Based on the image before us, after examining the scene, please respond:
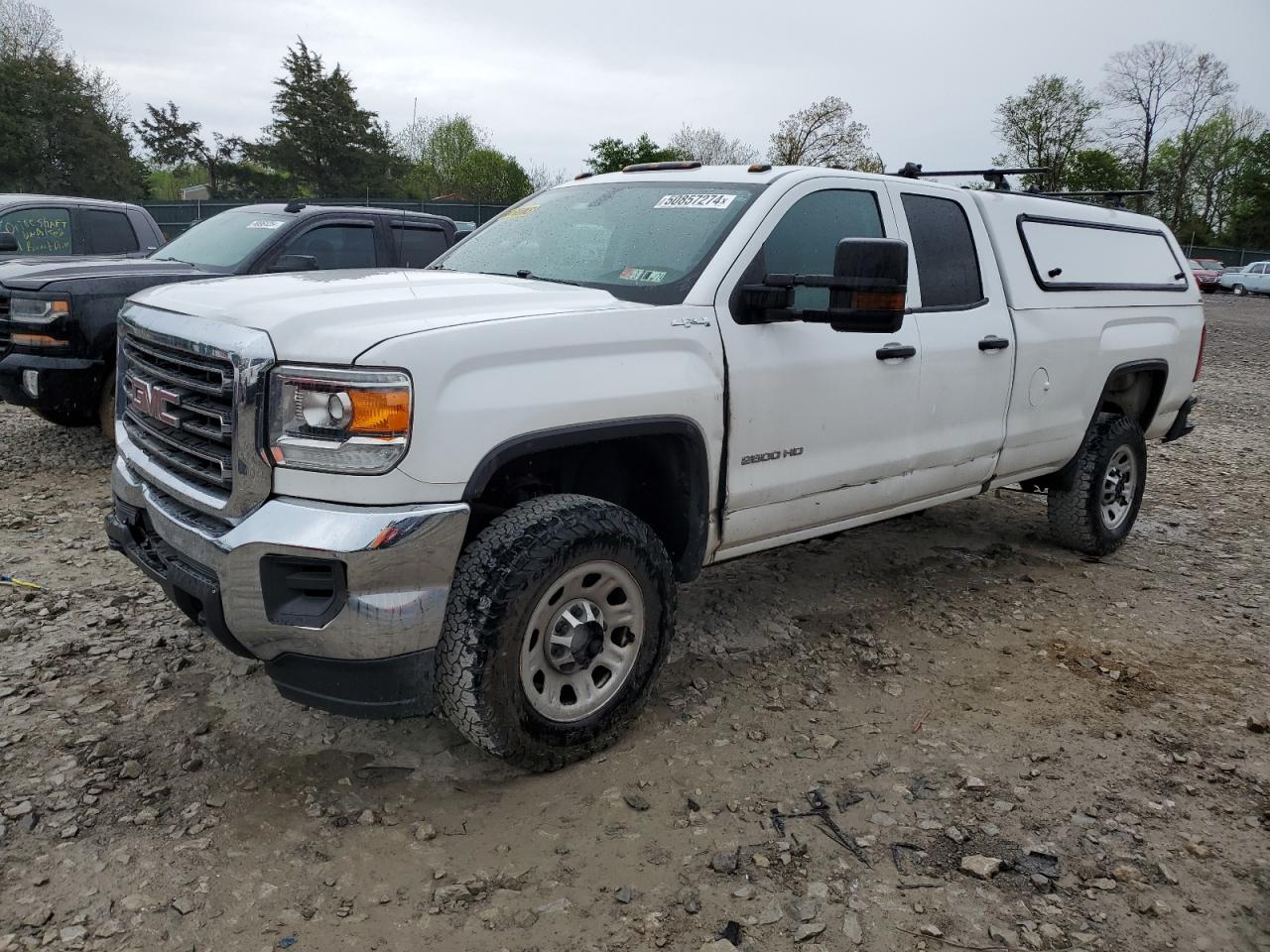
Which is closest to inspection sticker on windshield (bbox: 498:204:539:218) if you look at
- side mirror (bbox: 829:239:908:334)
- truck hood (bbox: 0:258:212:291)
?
side mirror (bbox: 829:239:908:334)

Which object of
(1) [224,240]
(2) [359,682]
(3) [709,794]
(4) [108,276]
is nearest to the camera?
(2) [359,682]

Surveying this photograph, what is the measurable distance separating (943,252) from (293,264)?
166 inches

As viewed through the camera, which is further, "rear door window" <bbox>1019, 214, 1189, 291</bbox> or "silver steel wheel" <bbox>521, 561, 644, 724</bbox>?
"rear door window" <bbox>1019, 214, 1189, 291</bbox>

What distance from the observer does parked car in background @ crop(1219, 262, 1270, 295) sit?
1503 inches

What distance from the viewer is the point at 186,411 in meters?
2.93

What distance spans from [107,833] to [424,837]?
0.89m

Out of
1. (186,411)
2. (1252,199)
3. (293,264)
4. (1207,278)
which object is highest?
(1252,199)

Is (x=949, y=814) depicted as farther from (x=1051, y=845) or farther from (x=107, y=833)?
(x=107, y=833)

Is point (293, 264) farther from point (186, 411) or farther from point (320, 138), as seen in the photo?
point (320, 138)

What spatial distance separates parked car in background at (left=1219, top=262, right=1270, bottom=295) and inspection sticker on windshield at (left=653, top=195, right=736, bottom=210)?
42911 mm

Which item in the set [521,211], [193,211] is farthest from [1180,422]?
[193,211]

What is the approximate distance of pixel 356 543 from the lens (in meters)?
2.50

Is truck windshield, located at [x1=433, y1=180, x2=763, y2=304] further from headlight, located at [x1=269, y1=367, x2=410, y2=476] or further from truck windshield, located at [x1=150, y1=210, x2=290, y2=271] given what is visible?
truck windshield, located at [x1=150, y1=210, x2=290, y2=271]

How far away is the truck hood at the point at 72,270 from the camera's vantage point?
239 inches
